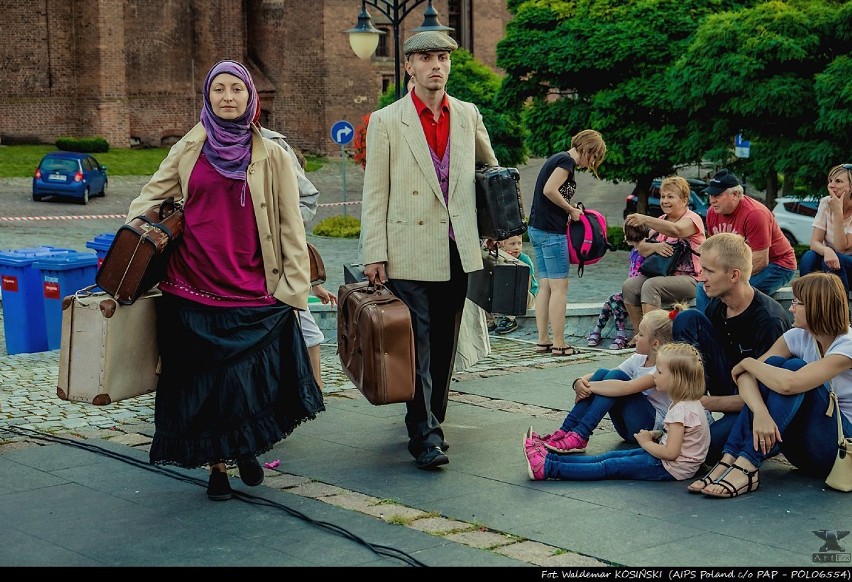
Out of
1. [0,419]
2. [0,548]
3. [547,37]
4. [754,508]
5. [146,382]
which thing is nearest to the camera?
[0,548]

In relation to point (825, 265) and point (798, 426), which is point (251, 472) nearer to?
point (798, 426)

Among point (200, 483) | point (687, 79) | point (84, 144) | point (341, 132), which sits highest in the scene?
point (687, 79)

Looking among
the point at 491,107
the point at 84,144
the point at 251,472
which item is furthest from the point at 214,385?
the point at 84,144

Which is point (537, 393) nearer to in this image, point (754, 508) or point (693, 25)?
point (754, 508)

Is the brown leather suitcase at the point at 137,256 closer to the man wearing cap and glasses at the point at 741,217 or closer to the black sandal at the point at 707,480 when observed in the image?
the black sandal at the point at 707,480

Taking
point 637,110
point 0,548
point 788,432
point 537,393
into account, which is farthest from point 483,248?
point 637,110

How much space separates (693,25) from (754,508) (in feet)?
74.3

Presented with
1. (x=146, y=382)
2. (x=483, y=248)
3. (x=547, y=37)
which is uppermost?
(x=547, y=37)

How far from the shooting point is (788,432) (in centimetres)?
656

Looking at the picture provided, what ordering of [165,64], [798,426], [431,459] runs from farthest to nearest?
[165,64] → [431,459] → [798,426]

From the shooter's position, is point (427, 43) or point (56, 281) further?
point (56, 281)

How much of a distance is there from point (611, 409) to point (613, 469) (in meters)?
0.63

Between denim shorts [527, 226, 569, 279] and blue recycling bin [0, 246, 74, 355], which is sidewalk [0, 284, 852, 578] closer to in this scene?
denim shorts [527, 226, 569, 279]

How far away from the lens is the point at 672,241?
35.2ft
